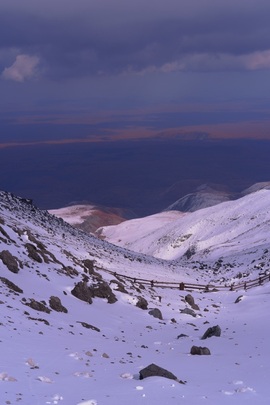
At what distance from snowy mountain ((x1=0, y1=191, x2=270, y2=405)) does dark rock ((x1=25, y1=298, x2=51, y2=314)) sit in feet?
0.25

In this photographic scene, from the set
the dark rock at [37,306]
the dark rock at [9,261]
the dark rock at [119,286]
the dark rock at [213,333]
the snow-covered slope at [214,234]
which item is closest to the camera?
the dark rock at [37,306]

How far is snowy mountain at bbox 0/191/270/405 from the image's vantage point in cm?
1029

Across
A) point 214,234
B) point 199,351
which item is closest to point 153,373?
point 199,351

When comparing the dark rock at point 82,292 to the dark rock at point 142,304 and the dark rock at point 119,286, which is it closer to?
the dark rock at point 142,304

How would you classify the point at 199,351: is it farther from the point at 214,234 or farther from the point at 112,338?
the point at 214,234

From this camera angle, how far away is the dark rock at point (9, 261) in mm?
21053

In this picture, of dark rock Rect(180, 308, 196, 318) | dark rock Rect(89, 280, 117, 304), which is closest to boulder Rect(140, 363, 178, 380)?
dark rock Rect(89, 280, 117, 304)

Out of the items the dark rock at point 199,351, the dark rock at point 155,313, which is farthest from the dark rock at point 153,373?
the dark rock at point 155,313

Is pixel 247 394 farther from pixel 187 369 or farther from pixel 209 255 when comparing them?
pixel 209 255

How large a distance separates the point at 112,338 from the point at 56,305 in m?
2.78

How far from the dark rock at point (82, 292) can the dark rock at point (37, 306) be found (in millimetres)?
3964

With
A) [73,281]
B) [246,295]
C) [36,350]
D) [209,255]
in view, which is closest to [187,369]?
[36,350]

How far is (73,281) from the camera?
2442 centimetres

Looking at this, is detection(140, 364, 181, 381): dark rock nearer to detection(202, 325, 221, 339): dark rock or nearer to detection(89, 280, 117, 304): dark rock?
detection(202, 325, 221, 339): dark rock
